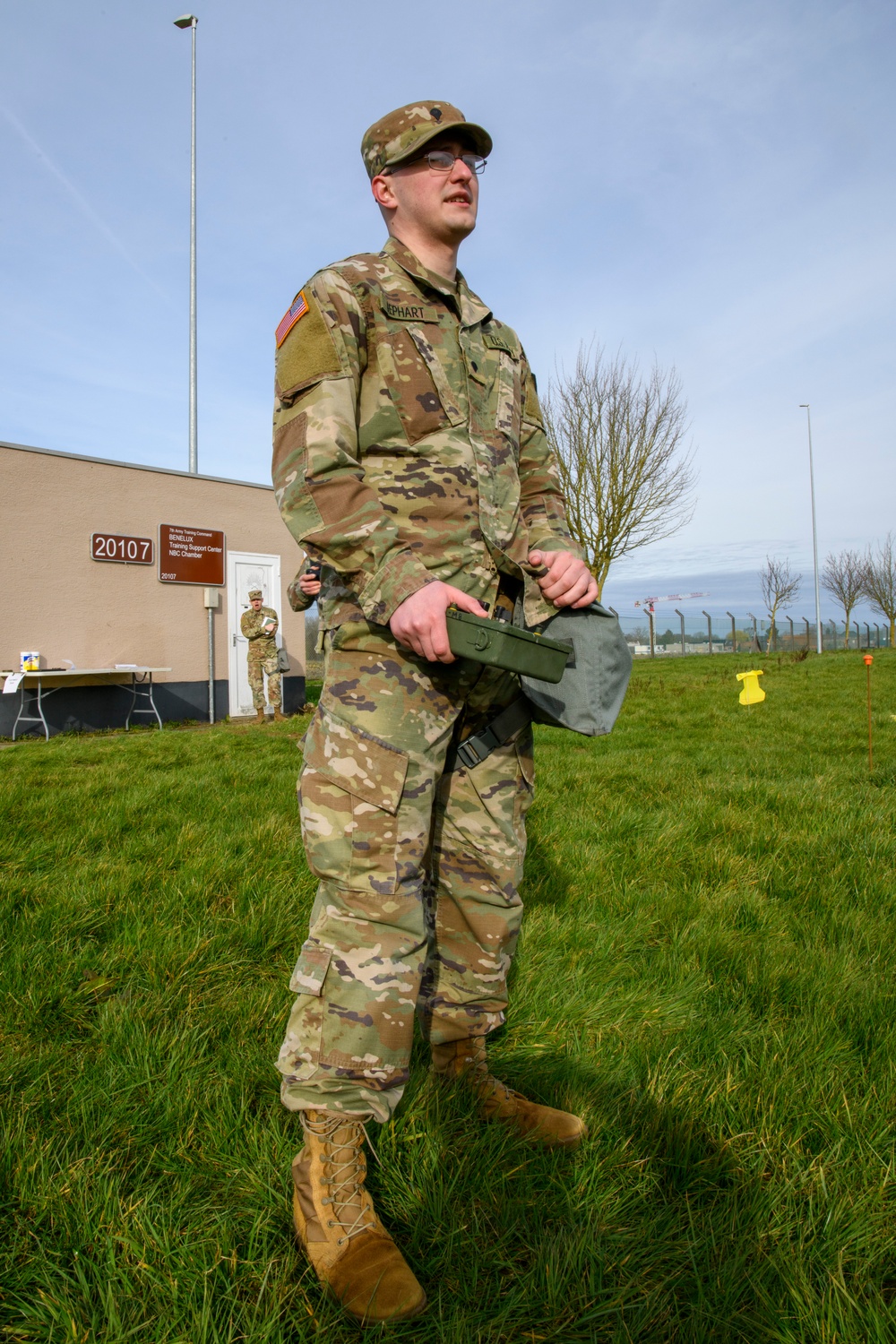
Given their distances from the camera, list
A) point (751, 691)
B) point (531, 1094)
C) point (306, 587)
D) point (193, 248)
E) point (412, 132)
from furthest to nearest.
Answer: point (193, 248) → point (751, 691) → point (306, 587) → point (531, 1094) → point (412, 132)

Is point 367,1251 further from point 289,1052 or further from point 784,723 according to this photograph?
point 784,723

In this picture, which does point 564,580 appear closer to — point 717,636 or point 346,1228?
point 346,1228

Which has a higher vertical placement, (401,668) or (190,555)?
(190,555)

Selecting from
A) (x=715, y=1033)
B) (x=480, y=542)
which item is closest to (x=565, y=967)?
(x=715, y=1033)

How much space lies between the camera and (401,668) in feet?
5.22

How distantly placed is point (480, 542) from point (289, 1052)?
3.68 ft

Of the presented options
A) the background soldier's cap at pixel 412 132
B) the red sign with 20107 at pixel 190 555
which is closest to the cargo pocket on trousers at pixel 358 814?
the background soldier's cap at pixel 412 132

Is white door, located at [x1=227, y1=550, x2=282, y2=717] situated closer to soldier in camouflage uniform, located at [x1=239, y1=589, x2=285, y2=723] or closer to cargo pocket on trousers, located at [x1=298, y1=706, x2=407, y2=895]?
soldier in camouflage uniform, located at [x1=239, y1=589, x2=285, y2=723]

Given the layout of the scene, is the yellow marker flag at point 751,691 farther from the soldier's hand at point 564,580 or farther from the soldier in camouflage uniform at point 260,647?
the soldier in camouflage uniform at point 260,647

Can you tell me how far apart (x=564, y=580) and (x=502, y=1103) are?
1179 millimetres

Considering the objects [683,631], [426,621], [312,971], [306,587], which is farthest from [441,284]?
[683,631]

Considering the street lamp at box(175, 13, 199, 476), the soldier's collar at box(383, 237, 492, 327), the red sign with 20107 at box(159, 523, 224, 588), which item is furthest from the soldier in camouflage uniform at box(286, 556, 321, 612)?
the street lamp at box(175, 13, 199, 476)

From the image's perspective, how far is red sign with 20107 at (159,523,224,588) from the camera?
1135 cm

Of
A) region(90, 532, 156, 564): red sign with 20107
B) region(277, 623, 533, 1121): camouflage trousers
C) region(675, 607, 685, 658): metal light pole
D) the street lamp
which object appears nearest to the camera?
region(277, 623, 533, 1121): camouflage trousers
